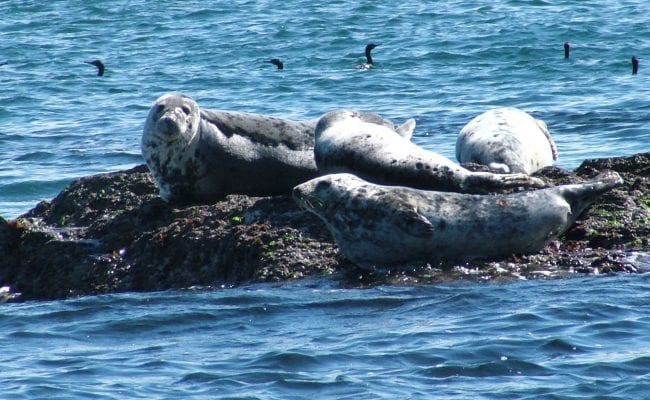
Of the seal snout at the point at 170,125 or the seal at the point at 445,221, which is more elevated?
the seal snout at the point at 170,125

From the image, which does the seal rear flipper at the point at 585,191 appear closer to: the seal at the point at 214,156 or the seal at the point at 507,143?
the seal at the point at 507,143

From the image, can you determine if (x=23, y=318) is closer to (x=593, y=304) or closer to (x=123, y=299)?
(x=123, y=299)

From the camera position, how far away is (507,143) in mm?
10516

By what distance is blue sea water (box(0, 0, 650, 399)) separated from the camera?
646cm

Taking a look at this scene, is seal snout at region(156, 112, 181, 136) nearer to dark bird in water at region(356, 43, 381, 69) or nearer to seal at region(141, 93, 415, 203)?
seal at region(141, 93, 415, 203)

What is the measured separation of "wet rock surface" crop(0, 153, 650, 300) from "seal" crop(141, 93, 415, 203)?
0.27 metres

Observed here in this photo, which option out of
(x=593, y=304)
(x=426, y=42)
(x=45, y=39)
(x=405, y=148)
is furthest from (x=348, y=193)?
(x=45, y=39)

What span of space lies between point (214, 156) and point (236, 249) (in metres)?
1.48

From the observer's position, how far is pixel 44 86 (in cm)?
2312

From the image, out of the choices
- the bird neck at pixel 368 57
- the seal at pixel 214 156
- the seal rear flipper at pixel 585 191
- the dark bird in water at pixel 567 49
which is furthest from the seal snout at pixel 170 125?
the dark bird in water at pixel 567 49

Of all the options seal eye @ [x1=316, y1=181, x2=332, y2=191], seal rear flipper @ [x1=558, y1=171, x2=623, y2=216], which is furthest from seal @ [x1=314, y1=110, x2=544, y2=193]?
seal eye @ [x1=316, y1=181, x2=332, y2=191]

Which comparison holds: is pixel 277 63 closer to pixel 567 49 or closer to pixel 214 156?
pixel 567 49

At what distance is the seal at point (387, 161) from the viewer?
8.63 metres

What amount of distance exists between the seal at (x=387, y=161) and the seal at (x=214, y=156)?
1.09ft
